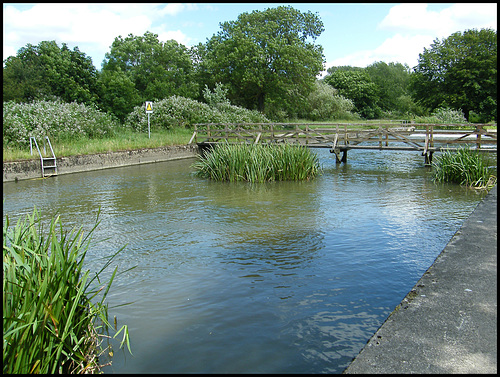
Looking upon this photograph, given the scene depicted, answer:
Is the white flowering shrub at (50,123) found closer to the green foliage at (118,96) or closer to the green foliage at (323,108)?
the green foliage at (118,96)

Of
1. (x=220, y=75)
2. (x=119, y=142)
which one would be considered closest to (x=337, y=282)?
(x=119, y=142)

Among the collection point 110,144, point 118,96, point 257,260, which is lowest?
point 257,260

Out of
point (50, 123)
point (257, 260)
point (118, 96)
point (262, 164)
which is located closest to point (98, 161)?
point (50, 123)

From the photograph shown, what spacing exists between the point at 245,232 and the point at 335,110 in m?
48.7

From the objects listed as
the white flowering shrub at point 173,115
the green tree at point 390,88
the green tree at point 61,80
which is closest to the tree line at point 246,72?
the green tree at point 61,80

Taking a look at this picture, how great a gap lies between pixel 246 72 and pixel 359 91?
31481 mm

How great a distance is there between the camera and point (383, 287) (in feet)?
19.5

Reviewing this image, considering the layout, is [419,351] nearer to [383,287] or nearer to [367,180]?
[383,287]

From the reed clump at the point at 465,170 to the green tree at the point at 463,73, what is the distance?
4138cm

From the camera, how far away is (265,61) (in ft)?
148

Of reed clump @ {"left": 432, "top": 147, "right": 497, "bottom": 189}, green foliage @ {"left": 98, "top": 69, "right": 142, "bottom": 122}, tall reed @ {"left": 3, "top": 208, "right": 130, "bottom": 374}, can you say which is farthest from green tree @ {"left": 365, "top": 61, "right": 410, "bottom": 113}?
tall reed @ {"left": 3, "top": 208, "right": 130, "bottom": 374}

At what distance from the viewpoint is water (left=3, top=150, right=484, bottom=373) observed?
4.52 meters

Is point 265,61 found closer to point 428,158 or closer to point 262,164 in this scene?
point 428,158

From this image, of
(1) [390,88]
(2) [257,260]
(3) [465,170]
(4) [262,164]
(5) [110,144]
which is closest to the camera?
(2) [257,260]
